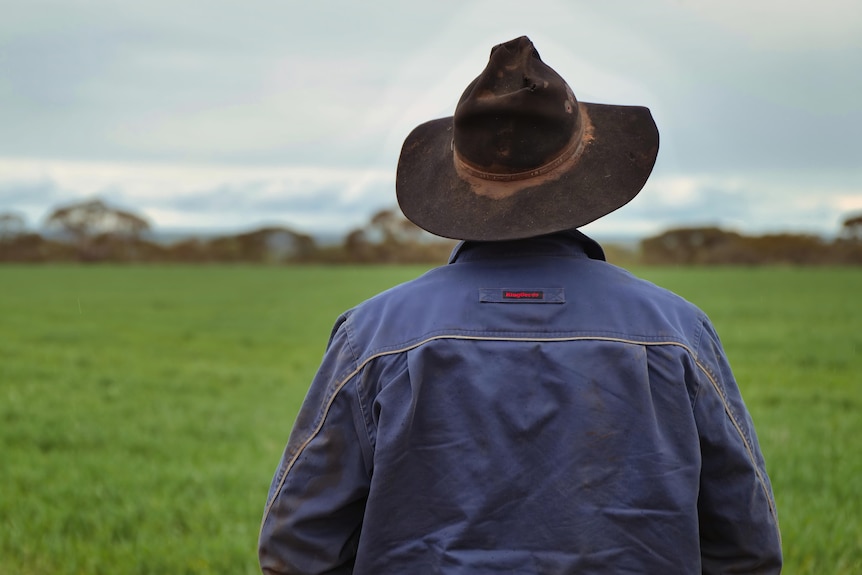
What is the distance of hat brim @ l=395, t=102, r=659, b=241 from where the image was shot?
1.88m

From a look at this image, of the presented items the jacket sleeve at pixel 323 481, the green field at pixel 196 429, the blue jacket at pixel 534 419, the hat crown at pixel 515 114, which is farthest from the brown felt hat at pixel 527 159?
the green field at pixel 196 429

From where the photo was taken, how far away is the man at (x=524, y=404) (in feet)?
5.82

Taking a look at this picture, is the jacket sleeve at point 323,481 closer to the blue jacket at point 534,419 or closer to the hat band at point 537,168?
the blue jacket at point 534,419

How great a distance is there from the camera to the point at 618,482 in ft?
5.88

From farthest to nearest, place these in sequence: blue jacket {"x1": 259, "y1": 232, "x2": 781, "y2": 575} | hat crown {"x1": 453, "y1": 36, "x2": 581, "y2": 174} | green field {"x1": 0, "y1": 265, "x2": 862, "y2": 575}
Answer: green field {"x1": 0, "y1": 265, "x2": 862, "y2": 575} < hat crown {"x1": 453, "y1": 36, "x2": 581, "y2": 174} < blue jacket {"x1": 259, "y1": 232, "x2": 781, "y2": 575}

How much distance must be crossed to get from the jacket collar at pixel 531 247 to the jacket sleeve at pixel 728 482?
12.6 inches

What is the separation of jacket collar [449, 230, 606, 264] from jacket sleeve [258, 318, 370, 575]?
0.32 m

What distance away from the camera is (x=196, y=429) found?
27.4ft

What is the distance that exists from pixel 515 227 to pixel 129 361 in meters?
12.3

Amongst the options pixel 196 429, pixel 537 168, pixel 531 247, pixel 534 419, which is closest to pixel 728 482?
pixel 534 419

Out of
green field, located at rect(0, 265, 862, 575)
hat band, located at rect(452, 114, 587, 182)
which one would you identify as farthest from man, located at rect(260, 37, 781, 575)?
green field, located at rect(0, 265, 862, 575)

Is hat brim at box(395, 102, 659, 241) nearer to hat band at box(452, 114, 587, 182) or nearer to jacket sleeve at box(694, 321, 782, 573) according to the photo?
hat band at box(452, 114, 587, 182)

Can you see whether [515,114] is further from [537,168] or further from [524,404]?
[524,404]

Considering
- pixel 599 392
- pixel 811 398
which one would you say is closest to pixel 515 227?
pixel 599 392
